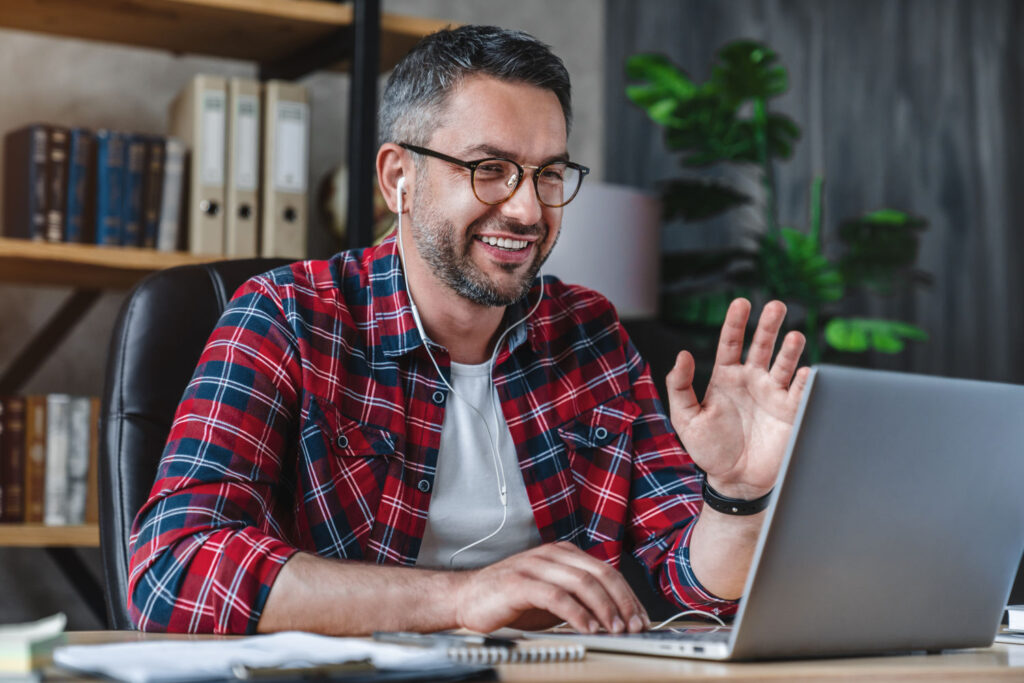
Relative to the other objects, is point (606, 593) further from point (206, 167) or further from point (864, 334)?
point (864, 334)

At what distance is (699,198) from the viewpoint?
2629 millimetres

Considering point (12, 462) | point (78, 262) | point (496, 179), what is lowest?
point (12, 462)

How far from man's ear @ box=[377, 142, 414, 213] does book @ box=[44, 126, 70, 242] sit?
2.77 feet

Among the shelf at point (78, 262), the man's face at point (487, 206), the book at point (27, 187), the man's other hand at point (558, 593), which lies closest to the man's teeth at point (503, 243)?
the man's face at point (487, 206)

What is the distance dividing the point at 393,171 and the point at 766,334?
2.03 ft

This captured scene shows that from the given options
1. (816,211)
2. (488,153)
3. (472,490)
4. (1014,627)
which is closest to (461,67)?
(488,153)

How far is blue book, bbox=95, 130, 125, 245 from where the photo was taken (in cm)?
202

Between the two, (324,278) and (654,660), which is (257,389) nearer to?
(324,278)

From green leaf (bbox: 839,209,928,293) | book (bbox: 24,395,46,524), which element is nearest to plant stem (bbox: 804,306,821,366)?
green leaf (bbox: 839,209,928,293)

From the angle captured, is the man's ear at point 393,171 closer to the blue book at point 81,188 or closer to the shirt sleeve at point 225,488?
the shirt sleeve at point 225,488

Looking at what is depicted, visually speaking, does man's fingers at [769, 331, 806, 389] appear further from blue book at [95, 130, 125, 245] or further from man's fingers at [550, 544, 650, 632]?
blue book at [95, 130, 125, 245]

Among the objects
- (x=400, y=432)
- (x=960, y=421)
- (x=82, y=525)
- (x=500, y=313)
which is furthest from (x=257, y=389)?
(x=82, y=525)

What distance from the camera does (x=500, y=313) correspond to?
1376 millimetres

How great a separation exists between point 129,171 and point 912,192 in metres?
1.95
